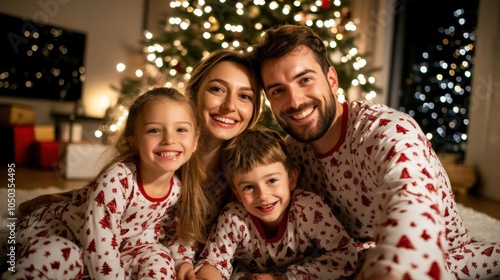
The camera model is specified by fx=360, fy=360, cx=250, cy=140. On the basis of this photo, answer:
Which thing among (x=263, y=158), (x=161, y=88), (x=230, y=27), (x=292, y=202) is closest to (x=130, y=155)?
(x=161, y=88)

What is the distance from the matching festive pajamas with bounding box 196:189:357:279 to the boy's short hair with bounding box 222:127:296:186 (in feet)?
0.52

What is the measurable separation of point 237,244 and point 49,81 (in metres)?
4.55

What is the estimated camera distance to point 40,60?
187 inches

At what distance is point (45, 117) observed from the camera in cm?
502

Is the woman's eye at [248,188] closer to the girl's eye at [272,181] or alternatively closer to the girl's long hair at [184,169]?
the girl's eye at [272,181]

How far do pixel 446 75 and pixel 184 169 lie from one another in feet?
12.4

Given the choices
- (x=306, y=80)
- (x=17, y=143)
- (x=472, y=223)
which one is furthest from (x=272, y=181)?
(x=17, y=143)

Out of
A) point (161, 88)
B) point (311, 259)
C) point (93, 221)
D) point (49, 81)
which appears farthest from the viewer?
point (49, 81)

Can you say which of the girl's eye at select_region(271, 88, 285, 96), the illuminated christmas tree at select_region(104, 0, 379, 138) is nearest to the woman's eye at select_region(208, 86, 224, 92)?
the girl's eye at select_region(271, 88, 285, 96)

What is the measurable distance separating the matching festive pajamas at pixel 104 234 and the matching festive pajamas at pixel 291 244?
206mm

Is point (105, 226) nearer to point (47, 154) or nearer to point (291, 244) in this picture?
point (291, 244)

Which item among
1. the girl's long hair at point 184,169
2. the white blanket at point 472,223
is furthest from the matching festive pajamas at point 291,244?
the white blanket at point 472,223

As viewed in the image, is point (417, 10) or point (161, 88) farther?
point (417, 10)

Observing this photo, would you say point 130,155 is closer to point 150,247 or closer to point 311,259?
point 150,247
